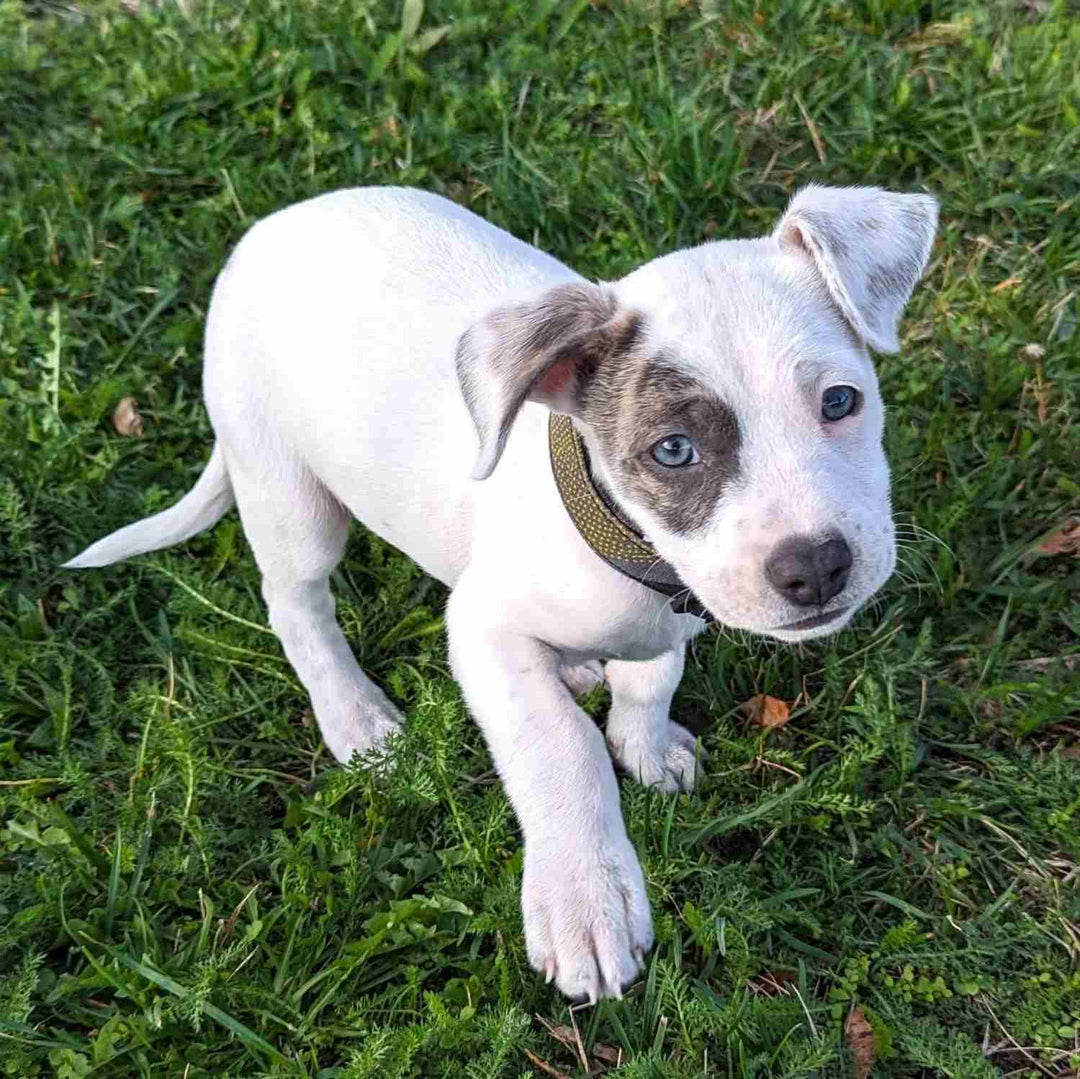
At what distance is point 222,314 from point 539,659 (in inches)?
60.5

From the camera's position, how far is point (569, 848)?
2.96 meters

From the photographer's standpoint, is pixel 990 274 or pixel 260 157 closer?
pixel 990 274

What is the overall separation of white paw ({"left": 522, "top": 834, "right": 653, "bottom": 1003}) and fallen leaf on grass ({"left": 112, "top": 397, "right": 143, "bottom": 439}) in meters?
2.67

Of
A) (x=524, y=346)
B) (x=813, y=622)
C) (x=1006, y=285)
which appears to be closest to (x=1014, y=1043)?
(x=813, y=622)

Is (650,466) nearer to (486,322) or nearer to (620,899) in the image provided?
(486,322)

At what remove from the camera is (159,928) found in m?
3.43

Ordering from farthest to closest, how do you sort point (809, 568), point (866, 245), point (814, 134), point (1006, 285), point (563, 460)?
point (814, 134)
point (1006, 285)
point (563, 460)
point (866, 245)
point (809, 568)

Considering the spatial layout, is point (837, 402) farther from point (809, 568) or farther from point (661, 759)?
point (661, 759)

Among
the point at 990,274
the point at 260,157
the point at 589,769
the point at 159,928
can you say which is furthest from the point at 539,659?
the point at 260,157

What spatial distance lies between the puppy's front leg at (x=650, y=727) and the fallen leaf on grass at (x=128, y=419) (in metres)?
2.25

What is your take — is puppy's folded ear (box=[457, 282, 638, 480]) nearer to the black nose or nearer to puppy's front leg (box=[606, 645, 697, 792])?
the black nose

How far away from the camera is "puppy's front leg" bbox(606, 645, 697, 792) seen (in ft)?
11.7

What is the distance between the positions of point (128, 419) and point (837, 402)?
3142mm

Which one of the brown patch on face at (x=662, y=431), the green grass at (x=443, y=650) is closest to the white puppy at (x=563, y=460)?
the brown patch on face at (x=662, y=431)
